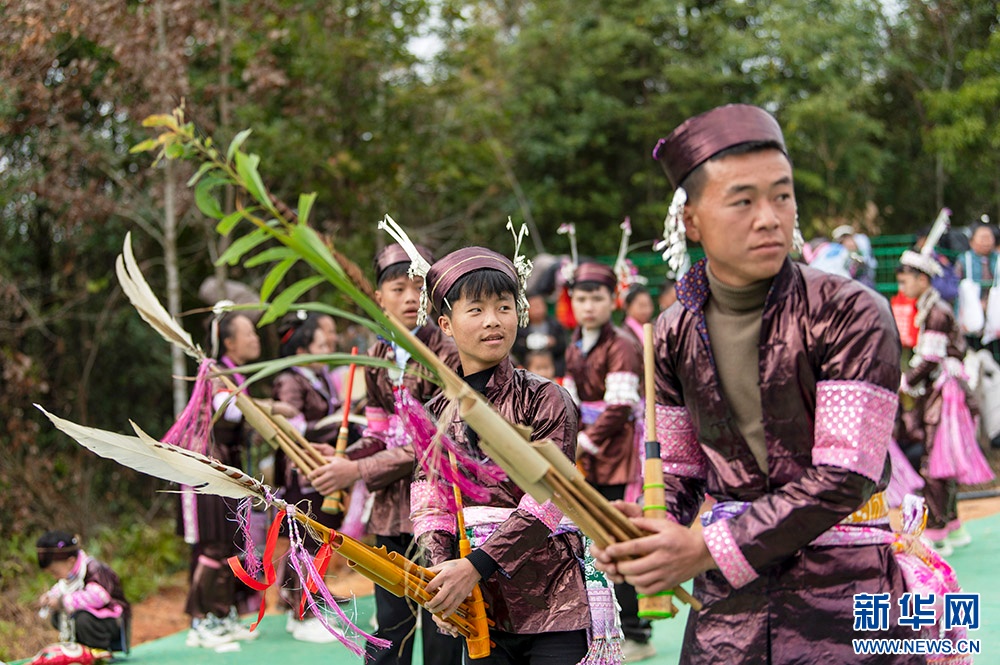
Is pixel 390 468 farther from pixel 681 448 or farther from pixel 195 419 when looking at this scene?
pixel 681 448

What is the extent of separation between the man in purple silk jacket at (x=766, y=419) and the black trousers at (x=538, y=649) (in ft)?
2.16

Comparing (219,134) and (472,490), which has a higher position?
(472,490)

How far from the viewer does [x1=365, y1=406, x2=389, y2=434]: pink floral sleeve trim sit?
4582 millimetres

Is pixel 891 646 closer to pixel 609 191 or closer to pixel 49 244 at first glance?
pixel 49 244

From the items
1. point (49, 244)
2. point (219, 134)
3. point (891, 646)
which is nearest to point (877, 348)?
point (891, 646)

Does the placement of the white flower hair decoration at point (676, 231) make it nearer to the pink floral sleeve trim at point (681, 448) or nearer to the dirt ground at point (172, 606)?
the pink floral sleeve trim at point (681, 448)

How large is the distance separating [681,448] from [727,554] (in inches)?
18.6

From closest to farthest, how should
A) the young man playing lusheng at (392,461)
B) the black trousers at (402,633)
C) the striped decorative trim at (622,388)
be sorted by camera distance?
the black trousers at (402,633)
the young man playing lusheng at (392,461)
the striped decorative trim at (622,388)

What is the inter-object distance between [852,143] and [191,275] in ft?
31.8

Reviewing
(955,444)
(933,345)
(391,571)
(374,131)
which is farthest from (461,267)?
(374,131)

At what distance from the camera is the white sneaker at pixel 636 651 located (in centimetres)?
527

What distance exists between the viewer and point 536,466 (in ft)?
6.04

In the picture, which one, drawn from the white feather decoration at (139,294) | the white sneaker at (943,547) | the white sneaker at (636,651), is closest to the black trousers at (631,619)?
the white sneaker at (636,651)

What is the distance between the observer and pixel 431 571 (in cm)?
295
